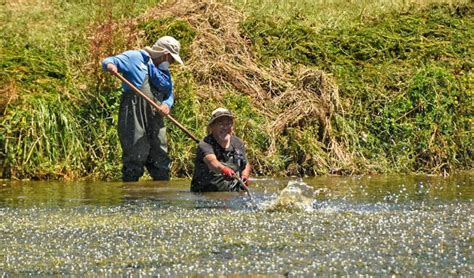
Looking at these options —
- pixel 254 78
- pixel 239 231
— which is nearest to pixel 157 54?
pixel 254 78

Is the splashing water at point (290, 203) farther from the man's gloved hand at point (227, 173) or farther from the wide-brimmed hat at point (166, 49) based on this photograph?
the wide-brimmed hat at point (166, 49)

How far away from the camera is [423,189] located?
1471cm

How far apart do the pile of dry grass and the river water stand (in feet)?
8.49

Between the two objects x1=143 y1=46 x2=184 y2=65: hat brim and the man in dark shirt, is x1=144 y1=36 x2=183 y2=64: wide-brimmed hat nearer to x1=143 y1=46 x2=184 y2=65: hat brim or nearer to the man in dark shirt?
x1=143 y1=46 x2=184 y2=65: hat brim

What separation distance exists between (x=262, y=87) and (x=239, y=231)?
8.03 meters

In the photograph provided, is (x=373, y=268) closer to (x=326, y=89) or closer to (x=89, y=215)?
(x=89, y=215)

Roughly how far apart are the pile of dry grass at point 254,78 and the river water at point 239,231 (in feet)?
8.49

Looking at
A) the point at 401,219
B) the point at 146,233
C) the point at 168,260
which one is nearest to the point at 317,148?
the point at 401,219

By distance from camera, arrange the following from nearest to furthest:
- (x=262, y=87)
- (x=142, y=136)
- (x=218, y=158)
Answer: (x=218, y=158)
(x=142, y=136)
(x=262, y=87)

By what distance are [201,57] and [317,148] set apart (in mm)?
2648

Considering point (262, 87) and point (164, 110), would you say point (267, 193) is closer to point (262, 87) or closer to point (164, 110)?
point (164, 110)

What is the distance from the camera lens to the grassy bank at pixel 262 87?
1672 centimetres

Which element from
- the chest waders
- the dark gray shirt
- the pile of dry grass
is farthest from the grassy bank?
the dark gray shirt

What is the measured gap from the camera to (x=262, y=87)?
18.6 meters
